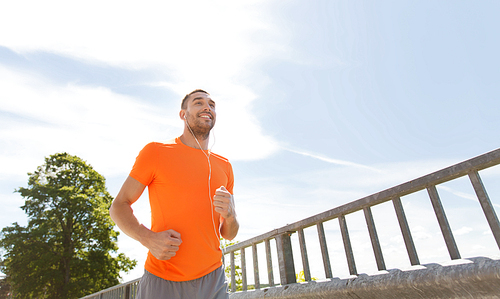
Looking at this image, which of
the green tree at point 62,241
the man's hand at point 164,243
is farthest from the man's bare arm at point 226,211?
the green tree at point 62,241

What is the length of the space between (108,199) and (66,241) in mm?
3940

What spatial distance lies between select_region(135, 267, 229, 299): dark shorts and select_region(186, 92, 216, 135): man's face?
961mm

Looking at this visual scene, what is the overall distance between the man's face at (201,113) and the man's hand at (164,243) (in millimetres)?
780

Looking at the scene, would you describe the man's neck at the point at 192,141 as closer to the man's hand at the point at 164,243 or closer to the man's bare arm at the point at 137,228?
the man's bare arm at the point at 137,228

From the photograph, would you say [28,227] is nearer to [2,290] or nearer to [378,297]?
[378,297]

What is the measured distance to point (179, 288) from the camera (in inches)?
62.9

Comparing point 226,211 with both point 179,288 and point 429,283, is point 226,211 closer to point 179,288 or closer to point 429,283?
point 179,288

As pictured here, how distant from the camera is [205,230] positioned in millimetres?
1751

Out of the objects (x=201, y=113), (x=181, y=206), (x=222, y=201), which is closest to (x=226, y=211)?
(x=222, y=201)

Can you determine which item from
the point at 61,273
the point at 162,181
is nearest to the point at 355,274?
the point at 162,181

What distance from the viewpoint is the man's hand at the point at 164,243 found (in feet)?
5.02

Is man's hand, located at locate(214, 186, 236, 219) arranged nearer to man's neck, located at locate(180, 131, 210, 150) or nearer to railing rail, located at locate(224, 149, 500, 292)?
man's neck, located at locate(180, 131, 210, 150)

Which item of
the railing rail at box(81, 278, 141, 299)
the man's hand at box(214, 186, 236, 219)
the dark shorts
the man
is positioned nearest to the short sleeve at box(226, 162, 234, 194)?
the man

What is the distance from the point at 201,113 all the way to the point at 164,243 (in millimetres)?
953
